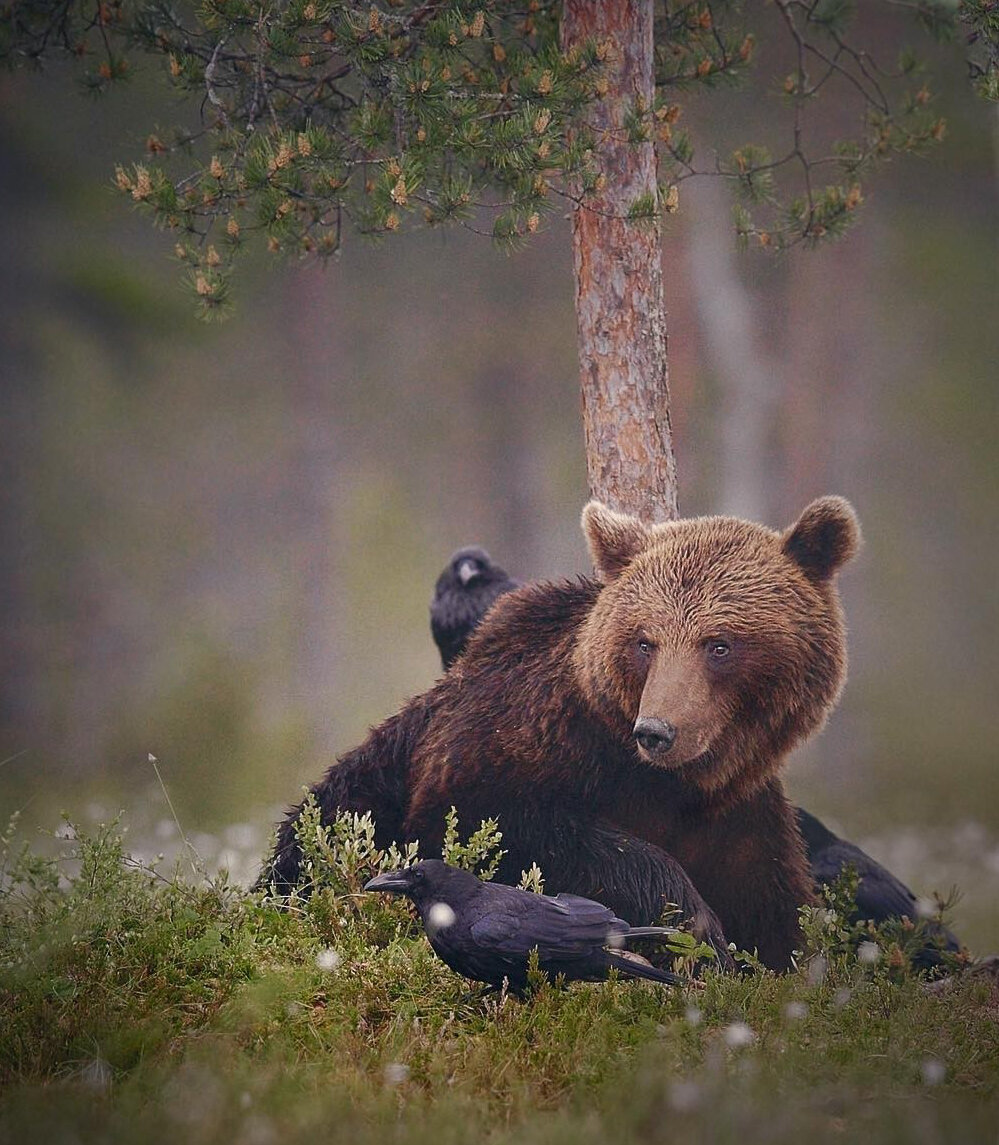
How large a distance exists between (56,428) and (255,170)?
13.0 ft

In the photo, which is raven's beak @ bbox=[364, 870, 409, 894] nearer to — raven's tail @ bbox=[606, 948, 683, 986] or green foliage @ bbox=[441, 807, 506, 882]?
green foliage @ bbox=[441, 807, 506, 882]

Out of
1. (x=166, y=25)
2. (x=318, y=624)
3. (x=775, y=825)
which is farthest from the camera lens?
(x=318, y=624)

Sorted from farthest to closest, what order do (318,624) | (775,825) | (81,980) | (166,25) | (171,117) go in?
(318,624) → (171,117) → (166,25) → (775,825) → (81,980)

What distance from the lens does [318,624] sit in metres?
8.28

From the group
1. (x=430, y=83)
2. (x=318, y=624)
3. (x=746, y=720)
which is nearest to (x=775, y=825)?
(x=746, y=720)

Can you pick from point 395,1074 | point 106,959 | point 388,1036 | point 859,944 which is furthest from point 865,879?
point 106,959

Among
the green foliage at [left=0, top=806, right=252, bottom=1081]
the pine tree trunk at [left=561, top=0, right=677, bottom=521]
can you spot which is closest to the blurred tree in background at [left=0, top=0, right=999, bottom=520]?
the pine tree trunk at [left=561, top=0, right=677, bottom=521]

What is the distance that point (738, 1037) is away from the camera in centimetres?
293

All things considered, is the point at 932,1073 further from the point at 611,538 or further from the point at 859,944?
the point at 611,538

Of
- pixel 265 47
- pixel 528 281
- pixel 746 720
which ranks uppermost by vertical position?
pixel 528 281

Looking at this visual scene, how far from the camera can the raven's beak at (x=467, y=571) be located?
5098mm

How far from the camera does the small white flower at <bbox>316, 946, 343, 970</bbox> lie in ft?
11.0

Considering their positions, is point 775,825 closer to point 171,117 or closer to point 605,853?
point 605,853

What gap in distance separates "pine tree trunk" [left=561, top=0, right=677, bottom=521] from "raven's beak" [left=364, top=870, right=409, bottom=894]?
1.72 meters
